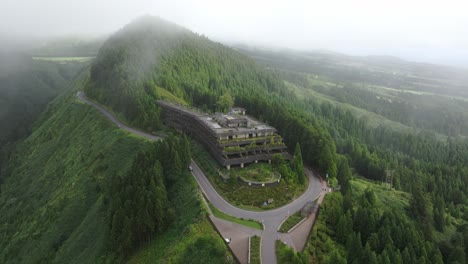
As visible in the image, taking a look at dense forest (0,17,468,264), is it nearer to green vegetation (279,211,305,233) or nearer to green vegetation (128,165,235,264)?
green vegetation (128,165,235,264)

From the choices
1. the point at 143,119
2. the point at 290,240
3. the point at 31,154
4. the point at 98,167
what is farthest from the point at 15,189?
the point at 290,240

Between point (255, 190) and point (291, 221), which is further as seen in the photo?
point (255, 190)

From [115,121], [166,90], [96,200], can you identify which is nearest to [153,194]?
[96,200]

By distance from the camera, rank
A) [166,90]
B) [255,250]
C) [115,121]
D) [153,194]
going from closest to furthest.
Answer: [255,250], [153,194], [115,121], [166,90]

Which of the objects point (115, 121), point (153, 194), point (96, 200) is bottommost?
point (96, 200)

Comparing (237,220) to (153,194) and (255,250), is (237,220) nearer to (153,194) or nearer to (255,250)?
(255,250)
